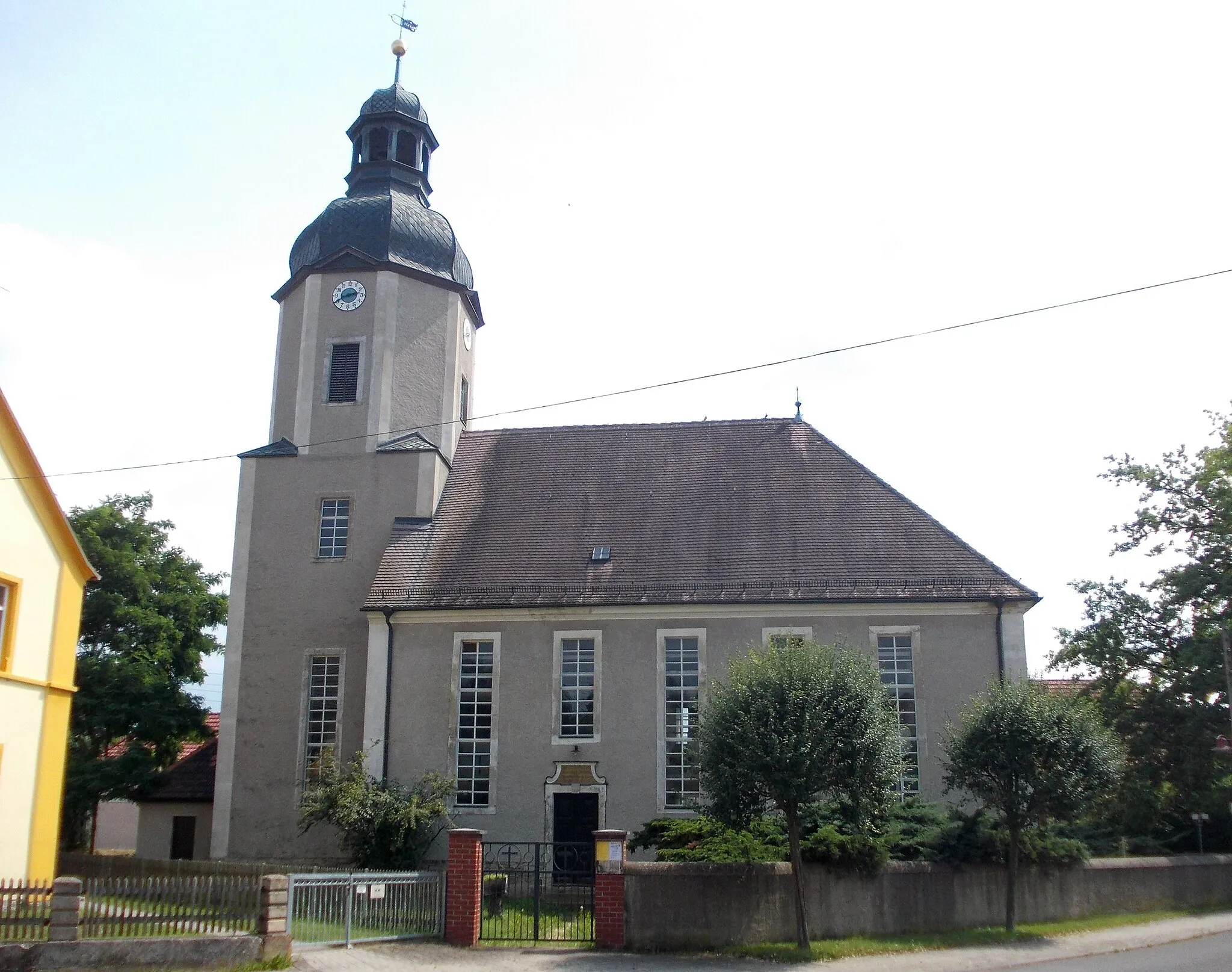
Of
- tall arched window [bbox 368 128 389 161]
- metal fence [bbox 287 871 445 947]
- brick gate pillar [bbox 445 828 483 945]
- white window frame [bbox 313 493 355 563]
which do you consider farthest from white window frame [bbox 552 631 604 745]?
tall arched window [bbox 368 128 389 161]

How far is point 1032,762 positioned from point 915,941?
133 inches

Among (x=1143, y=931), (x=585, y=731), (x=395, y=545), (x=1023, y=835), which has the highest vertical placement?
(x=395, y=545)

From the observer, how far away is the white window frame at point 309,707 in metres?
24.9

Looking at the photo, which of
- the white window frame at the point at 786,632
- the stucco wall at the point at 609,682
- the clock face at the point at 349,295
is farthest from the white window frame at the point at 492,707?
the clock face at the point at 349,295

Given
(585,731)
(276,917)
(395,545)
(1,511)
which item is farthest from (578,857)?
A: (1,511)

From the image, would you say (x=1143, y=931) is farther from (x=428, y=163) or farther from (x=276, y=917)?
(x=428, y=163)

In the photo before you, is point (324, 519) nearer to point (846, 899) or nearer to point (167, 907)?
point (167, 907)

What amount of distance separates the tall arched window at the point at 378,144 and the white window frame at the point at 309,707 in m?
12.9

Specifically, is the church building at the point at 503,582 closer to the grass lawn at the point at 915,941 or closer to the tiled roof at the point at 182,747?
the grass lawn at the point at 915,941

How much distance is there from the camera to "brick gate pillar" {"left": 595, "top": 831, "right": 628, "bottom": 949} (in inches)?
654

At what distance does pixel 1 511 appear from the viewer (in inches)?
786

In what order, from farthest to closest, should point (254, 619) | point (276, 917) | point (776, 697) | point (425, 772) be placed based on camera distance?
point (254, 619) → point (425, 772) → point (776, 697) → point (276, 917)

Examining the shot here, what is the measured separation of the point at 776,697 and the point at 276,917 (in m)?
7.51

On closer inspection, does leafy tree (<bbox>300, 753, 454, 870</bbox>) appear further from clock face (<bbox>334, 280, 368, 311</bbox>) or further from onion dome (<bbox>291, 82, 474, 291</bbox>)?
onion dome (<bbox>291, 82, 474, 291</bbox>)
